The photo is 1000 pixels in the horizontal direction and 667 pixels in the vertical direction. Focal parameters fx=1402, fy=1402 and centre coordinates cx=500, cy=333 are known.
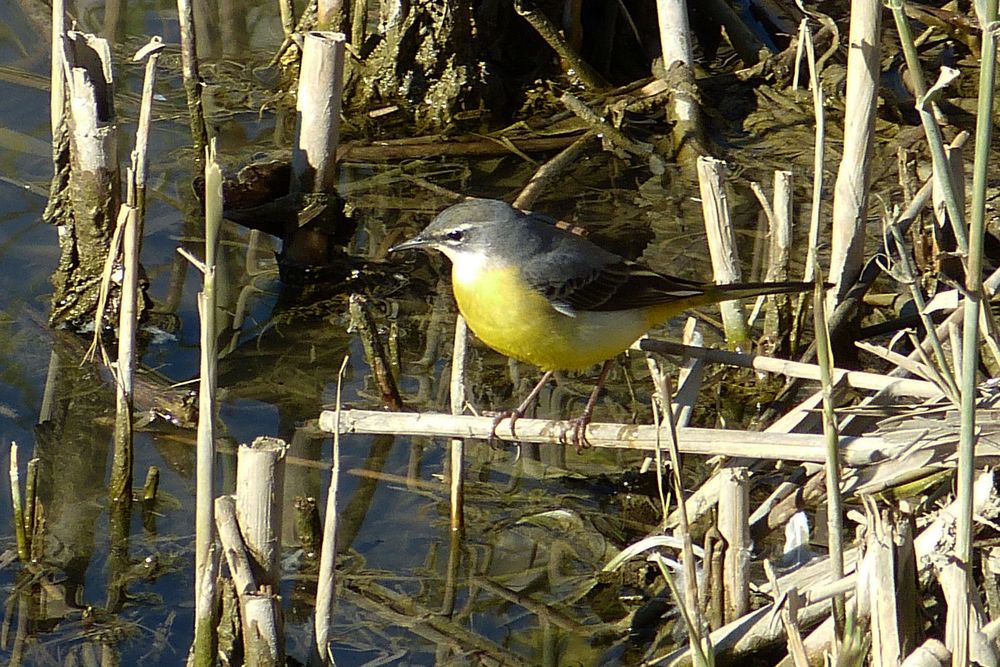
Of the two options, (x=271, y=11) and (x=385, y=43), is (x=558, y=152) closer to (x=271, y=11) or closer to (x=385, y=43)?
(x=385, y=43)

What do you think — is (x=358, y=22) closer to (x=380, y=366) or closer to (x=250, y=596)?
(x=380, y=366)

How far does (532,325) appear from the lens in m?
5.72

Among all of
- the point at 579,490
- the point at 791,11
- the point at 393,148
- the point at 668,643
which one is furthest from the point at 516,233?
the point at 791,11

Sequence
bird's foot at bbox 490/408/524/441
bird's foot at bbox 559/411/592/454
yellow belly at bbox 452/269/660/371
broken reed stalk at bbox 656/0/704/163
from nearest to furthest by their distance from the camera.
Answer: bird's foot at bbox 490/408/524/441 < bird's foot at bbox 559/411/592/454 < yellow belly at bbox 452/269/660/371 < broken reed stalk at bbox 656/0/704/163

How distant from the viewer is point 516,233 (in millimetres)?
5980

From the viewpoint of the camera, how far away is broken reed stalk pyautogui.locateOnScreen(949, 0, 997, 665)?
10.6 ft

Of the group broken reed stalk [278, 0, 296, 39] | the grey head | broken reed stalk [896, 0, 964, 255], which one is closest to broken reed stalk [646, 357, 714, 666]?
broken reed stalk [896, 0, 964, 255]

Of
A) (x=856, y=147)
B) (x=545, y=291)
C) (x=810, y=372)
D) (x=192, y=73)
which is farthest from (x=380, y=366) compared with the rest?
(x=192, y=73)

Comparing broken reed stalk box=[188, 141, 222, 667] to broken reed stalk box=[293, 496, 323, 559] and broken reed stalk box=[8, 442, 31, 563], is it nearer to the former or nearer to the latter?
broken reed stalk box=[8, 442, 31, 563]

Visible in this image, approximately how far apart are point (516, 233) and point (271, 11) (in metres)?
5.43

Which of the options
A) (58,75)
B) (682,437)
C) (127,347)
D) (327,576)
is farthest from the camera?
(58,75)

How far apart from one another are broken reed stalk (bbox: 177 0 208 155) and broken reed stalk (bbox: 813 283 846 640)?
5224mm

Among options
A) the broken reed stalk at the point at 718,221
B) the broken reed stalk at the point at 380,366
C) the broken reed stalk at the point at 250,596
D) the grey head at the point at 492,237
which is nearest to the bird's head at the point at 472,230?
the grey head at the point at 492,237

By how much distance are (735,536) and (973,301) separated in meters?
1.76
